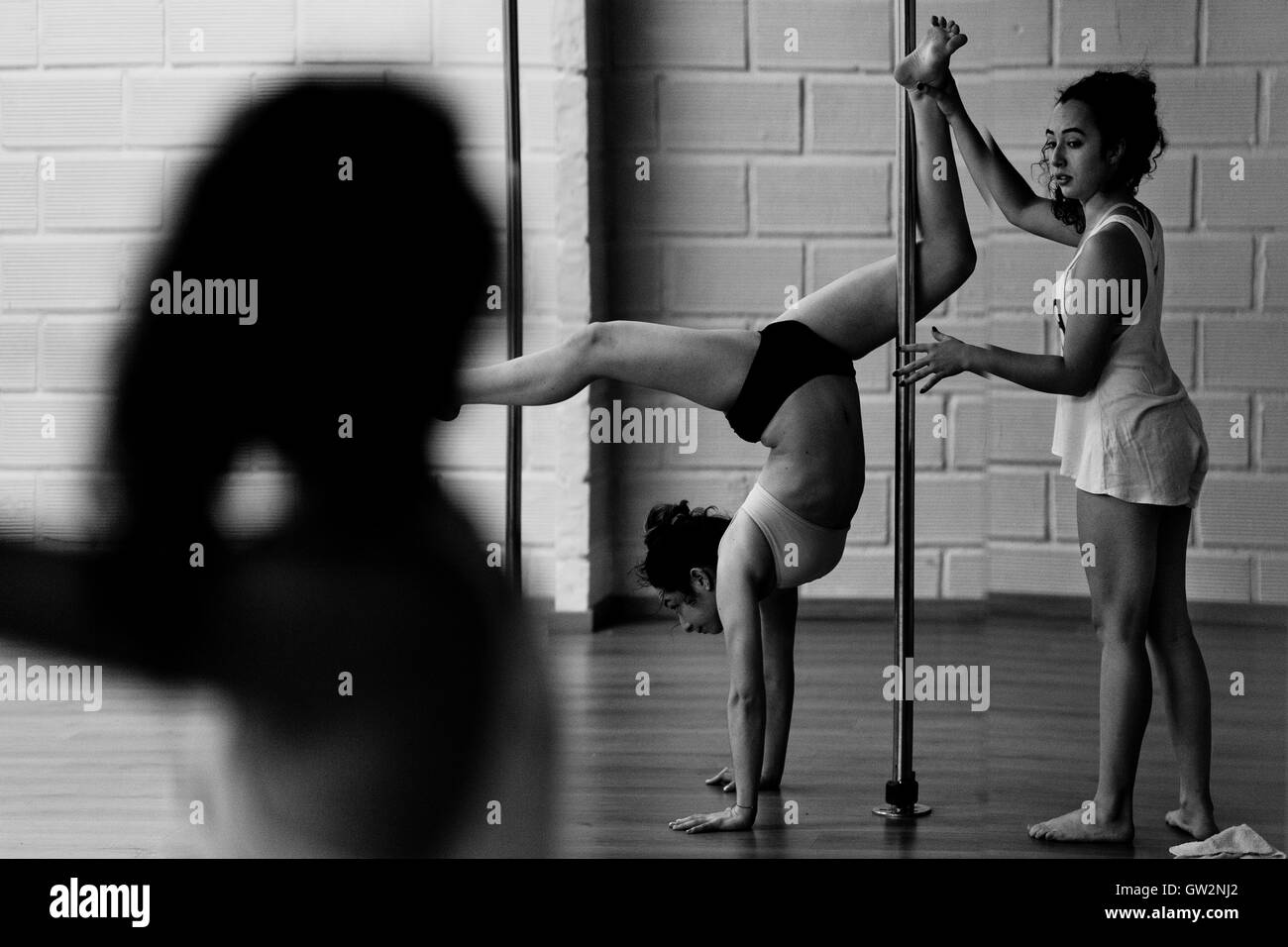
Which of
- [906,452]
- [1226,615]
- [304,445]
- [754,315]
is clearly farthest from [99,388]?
[1226,615]

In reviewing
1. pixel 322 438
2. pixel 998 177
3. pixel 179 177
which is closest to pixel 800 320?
pixel 998 177

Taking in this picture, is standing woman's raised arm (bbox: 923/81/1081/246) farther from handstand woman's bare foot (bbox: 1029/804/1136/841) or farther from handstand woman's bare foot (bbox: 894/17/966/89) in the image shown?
handstand woman's bare foot (bbox: 1029/804/1136/841)

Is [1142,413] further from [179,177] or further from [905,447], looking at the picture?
[179,177]

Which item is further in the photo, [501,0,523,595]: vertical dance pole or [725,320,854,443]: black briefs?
[501,0,523,595]: vertical dance pole

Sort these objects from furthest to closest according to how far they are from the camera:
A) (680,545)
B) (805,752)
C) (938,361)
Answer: (805,752)
(680,545)
(938,361)

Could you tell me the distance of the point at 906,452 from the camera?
1.02 meters

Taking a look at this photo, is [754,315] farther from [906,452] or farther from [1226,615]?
[1226,615]

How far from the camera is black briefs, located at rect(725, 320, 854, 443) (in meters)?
0.99

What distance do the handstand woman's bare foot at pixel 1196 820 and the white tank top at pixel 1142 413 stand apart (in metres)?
0.23

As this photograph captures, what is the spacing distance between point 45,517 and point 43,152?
352mm

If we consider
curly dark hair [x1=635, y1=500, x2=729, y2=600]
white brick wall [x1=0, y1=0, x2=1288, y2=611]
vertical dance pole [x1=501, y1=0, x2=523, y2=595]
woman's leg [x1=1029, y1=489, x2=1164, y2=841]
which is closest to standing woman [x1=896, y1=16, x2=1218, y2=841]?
woman's leg [x1=1029, y1=489, x2=1164, y2=841]

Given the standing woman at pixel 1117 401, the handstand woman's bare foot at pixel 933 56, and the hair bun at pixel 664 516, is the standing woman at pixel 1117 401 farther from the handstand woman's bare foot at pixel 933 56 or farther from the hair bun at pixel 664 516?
the hair bun at pixel 664 516

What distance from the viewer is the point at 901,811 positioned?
1.05 meters

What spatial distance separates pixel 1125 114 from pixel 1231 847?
54 cm
